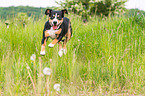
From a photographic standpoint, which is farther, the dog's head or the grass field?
the grass field

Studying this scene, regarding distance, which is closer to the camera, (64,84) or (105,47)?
(64,84)

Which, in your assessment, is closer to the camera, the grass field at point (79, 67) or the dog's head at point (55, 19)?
the dog's head at point (55, 19)

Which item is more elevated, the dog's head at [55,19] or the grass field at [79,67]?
the dog's head at [55,19]

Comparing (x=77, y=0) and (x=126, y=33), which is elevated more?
(x=77, y=0)

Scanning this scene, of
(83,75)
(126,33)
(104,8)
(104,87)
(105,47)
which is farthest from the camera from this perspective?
Result: (104,8)

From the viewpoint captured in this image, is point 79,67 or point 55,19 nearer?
point 55,19

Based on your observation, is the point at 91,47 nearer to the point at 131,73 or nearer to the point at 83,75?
the point at 83,75

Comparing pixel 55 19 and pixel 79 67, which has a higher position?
pixel 55 19

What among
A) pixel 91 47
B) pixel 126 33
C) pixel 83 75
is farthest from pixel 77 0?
pixel 83 75

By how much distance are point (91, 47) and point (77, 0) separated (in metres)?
12.9

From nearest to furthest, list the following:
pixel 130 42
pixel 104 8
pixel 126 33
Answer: pixel 130 42 < pixel 126 33 < pixel 104 8

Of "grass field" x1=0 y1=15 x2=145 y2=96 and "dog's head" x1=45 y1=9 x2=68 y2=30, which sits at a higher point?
"dog's head" x1=45 y1=9 x2=68 y2=30

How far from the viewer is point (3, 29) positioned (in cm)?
513

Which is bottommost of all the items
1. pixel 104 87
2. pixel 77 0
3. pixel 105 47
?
pixel 104 87
